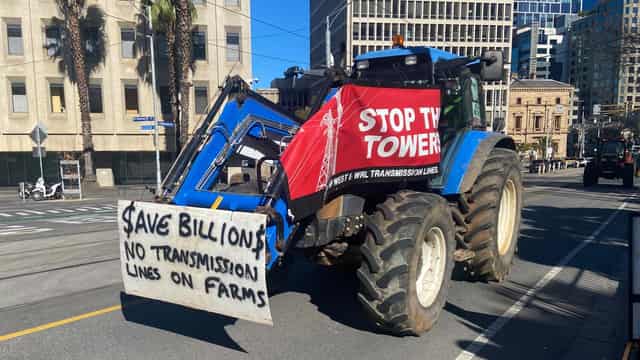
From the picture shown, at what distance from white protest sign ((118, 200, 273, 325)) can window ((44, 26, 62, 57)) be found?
30.6 metres

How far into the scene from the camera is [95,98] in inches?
1171

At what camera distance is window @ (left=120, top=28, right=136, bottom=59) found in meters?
30.0

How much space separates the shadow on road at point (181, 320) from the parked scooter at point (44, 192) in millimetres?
19664

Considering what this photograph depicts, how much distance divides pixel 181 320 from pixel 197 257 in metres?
1.51

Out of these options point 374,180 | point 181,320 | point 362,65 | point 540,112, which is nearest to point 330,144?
point 374,180

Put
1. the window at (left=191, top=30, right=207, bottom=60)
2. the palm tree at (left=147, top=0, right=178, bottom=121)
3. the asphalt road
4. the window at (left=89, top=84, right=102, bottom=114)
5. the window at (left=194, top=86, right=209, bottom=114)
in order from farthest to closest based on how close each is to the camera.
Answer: the window at (left=194, top=86, right=209, bottom=114)
the window at (left=191, top=30, right=207, bottom=60)
the window at (left=89, top=84, right=102, bottom=114)
the palm tree at (left=147, top=0, right=178, bottom=121)
the asphalt road

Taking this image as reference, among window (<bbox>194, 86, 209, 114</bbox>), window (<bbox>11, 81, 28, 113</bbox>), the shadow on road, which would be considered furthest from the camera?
window (<bbox>194, 86, 209, 114</bbox>)

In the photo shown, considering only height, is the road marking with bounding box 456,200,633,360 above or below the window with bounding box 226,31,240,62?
below

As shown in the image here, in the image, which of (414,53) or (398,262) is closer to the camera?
(398,262)

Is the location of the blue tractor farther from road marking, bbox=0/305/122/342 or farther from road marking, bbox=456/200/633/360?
road marking, bbox=0/305/122/342

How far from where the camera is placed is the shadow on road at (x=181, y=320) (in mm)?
4320

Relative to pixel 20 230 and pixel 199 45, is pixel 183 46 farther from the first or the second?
pixel 20 230

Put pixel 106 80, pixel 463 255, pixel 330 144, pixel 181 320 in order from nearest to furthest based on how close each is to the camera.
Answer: pixel 330 144 → pixel 181 320 → pixel 463 255 → pixel 106 80

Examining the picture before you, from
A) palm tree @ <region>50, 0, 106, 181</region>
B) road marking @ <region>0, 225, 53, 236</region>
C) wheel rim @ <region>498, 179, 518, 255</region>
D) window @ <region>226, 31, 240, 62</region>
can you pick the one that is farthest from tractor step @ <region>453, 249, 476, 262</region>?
window @ <region>226, 31, 240, 62</region>
